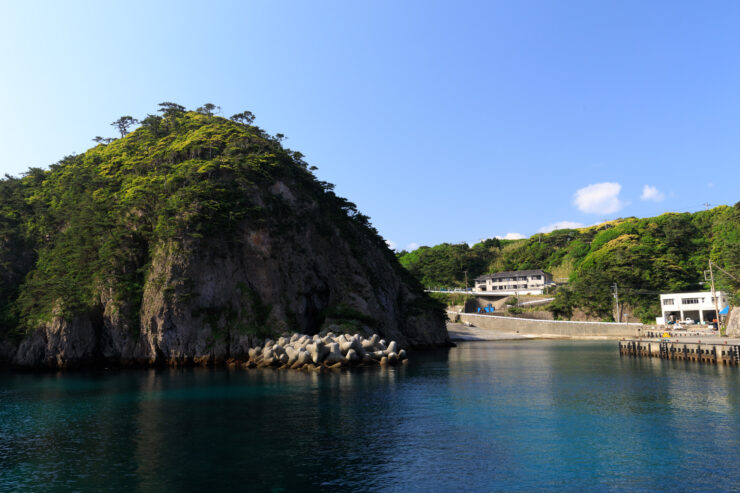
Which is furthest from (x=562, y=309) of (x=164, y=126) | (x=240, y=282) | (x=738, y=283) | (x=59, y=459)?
(x=59, y=459)

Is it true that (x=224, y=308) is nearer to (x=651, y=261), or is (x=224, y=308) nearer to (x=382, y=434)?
(x=382, y=434)

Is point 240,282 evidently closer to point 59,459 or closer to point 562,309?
point 59,459

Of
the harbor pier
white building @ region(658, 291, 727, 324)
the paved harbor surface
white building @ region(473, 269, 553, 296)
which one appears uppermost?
white building @ region(473, 269, 553, 296)

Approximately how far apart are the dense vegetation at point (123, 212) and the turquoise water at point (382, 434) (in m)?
23.9

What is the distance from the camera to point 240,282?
71375 millimetres

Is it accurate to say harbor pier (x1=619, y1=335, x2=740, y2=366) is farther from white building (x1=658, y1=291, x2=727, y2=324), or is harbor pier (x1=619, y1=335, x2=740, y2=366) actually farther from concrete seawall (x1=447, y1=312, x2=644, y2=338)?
white building (x1=658, y1=291, x2=727, y2=324)

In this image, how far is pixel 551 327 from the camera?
11612 cm

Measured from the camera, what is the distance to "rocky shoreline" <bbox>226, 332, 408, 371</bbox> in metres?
59.3

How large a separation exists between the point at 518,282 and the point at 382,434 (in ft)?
450

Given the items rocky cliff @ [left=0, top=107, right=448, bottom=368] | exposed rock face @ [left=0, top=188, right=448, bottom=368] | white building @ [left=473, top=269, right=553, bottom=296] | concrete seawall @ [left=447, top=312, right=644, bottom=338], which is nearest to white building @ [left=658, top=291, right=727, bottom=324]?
concrete seawall @ [left=447, top=312, right=644, bottom=338]

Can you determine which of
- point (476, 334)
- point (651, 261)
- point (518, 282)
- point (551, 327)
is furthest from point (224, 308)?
point (518, 282)

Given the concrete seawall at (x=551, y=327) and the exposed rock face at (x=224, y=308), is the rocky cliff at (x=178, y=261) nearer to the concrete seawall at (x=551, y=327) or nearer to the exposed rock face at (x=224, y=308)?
the exposed rock face at (x=224, y=308)

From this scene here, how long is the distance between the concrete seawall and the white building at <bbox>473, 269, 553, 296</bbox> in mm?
20987

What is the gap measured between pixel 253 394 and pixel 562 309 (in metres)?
104
